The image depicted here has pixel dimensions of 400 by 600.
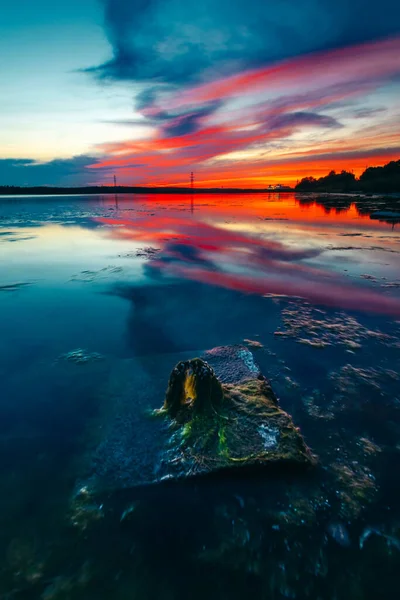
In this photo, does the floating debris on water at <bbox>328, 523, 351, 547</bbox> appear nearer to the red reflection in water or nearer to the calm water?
the calm water

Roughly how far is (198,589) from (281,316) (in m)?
5.93

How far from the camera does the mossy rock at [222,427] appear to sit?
3.42 meters

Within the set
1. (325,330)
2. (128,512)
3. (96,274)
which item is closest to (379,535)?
(128,512)

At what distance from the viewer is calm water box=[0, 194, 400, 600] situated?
2557mm

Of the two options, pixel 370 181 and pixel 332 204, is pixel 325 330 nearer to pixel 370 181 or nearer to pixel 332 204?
pixel 332 204

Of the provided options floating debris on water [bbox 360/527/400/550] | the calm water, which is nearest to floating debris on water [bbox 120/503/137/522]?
the calm water

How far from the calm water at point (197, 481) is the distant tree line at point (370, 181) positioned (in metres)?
104

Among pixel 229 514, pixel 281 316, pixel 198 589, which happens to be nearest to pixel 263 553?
pixel 229 514

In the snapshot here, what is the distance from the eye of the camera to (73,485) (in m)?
3.27

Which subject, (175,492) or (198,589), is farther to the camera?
(175,492)

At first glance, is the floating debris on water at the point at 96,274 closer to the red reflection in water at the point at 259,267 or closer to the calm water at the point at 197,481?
the calm water at the point at 197,481

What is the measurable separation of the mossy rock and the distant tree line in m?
107

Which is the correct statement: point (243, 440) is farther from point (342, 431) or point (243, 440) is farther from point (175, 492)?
point (342, 431)

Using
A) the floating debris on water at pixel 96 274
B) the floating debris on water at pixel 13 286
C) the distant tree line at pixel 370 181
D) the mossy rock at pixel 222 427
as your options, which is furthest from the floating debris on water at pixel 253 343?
the distant tree line at pixel 370 181
